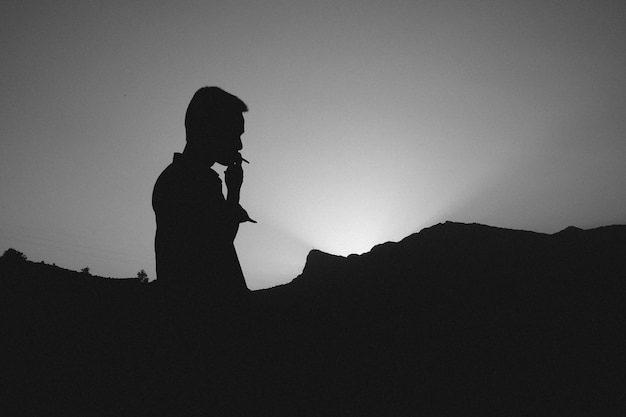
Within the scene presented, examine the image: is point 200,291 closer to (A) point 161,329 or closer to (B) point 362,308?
(A) point 161,329

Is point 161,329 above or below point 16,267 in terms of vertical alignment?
below

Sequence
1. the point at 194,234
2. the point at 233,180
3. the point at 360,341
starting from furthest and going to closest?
the point at 360,341 → the point at 233,180 → the point at 194,234

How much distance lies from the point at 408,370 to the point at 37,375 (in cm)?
859

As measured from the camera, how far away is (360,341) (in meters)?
9.30

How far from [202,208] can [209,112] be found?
74 centimetres

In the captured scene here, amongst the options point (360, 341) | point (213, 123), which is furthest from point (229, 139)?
point (360, 341)

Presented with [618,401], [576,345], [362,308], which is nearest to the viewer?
[618,401]

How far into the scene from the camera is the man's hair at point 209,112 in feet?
8.09

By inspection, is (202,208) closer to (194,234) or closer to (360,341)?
(194,234)

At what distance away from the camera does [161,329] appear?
211cm

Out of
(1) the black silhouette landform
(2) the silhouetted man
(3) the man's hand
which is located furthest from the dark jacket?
(3) the man's hand

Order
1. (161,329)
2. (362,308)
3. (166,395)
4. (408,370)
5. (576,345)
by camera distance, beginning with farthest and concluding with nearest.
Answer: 1. (362,308)
2. (576,345)
3. (408,370)
4. (161,329)
5. (166,395)

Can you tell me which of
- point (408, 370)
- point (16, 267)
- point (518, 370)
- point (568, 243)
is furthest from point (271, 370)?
point (568, 243)

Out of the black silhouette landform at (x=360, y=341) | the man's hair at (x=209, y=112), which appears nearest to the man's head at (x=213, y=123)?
the man's hair at (x=209, y=112)
